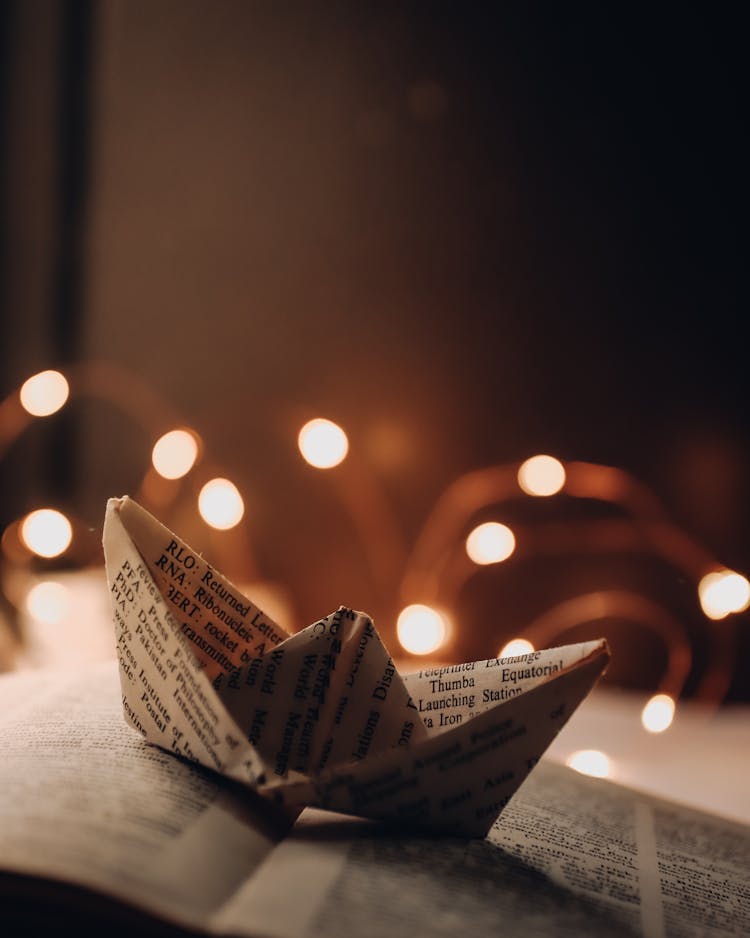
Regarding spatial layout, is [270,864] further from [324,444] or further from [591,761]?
[324,444]

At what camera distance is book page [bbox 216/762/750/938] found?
29 centimetres

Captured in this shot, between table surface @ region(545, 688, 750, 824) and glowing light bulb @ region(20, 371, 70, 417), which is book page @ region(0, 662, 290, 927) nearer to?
table surface @ region(545, 688, 750, 824)

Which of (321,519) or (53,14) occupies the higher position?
Answer: (53,14)

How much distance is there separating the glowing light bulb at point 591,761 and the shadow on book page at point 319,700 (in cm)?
40

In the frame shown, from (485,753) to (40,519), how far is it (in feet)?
3.74

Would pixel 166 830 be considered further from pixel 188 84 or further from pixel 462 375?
pixel 188 84

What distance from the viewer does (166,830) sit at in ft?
1.05

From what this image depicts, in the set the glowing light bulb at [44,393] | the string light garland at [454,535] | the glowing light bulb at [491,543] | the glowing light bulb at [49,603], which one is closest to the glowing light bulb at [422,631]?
the string light garland at [454,535]

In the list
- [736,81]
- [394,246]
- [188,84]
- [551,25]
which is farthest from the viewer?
[188,84]

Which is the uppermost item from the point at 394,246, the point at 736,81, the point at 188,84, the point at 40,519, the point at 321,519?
the point at 736,81

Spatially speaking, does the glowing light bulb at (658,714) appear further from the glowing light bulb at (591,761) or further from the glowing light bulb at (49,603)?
the glowing light bulb at (49,603)

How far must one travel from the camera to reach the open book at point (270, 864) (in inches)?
11.1

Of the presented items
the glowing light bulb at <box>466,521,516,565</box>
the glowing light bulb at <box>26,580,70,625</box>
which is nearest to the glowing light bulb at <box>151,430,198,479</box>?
the glowing light bulb at <box>26,580,70,625</box>

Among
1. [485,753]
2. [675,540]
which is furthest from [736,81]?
[485,753]
